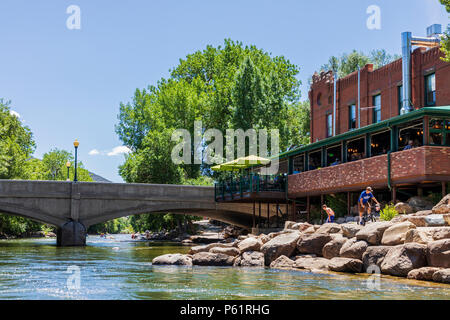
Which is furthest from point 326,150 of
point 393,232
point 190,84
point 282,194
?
point 190,84

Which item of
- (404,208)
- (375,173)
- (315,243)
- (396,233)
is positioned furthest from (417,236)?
(375,173)

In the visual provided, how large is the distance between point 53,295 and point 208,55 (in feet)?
169

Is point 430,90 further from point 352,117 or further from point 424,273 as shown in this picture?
point 424,273

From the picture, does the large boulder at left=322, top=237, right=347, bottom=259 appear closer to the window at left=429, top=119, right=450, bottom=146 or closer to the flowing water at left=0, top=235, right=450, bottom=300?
the flowing water at left=0, top=235, right=450, bottom=300

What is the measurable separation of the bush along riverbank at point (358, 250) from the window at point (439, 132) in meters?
4.49

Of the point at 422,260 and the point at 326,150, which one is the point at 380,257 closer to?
the point at 422,260

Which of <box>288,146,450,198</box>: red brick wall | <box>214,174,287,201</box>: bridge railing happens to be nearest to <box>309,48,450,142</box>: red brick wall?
<box>288,146,450,198</box>: red brick wall

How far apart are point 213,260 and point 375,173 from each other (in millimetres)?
8829

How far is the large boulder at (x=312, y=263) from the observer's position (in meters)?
17.8

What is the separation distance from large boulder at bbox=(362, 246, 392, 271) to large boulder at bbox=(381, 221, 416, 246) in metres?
0.33

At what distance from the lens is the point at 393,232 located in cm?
1664

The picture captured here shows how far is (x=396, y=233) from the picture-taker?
1655cm

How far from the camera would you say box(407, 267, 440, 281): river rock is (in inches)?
558

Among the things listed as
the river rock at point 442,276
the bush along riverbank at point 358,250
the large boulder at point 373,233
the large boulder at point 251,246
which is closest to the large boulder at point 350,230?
the bush along riverbank at point 358,250
